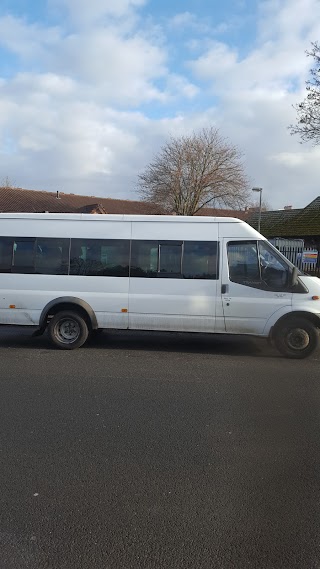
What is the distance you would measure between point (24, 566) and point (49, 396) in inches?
118

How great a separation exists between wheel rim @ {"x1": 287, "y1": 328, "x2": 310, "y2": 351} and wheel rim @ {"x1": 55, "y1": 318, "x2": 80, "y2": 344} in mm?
3748

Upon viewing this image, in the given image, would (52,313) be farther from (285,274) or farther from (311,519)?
(311,519)

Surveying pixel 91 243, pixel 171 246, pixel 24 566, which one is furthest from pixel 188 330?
pixel 24 566

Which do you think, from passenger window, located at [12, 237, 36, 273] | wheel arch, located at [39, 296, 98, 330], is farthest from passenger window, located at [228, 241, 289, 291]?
passenger window, located at [12, 237, 36, 273]

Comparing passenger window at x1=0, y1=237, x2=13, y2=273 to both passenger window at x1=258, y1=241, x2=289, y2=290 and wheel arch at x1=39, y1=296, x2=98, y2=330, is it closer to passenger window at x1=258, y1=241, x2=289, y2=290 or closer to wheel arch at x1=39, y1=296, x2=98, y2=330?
wheel arch at x1=39, y1=296, x2=98, y2=330

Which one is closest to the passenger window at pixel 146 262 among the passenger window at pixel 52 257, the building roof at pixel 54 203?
the passenger window at pixel 52 257

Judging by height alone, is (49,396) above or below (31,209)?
below

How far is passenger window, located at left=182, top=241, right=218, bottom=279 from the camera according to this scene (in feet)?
25.5

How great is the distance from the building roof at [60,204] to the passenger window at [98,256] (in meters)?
27.9

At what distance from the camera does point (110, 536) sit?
109 inches

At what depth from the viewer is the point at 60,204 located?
144ft

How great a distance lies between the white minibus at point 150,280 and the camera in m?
7.58

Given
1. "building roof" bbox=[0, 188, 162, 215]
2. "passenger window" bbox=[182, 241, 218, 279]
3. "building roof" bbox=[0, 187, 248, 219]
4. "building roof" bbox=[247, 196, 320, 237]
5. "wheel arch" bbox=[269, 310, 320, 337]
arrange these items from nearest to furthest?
"wheel arch" bbox=[269, 310, 320, 337], "passenger window" bbox=[182, 241, 218, 279], "building roof" bbox=[247, 196, 320, 237], "building roof" bbox=[0, 187, 248, 219], "building roof" bbox=[0, 188, 162, 215]

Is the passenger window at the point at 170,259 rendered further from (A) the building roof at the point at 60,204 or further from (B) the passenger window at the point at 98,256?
(A) the building roof at the point at 60,204
